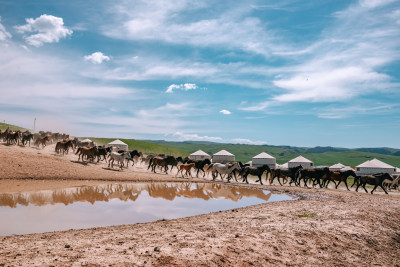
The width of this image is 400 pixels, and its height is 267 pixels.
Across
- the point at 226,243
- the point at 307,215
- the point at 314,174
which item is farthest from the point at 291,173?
the point at 226,243

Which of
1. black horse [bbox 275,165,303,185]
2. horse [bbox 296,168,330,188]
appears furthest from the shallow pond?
horse [bbox 296,168,330,188]

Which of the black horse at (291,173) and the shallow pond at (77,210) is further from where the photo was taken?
the black horse at (291,173)

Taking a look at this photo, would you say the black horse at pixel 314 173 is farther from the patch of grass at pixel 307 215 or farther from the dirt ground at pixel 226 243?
the patch of grass at pixel 307 215

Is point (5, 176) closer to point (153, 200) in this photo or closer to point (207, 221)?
point (153, 200)

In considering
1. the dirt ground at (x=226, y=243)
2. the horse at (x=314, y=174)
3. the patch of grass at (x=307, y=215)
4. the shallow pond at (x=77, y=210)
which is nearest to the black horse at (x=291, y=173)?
the horse at (x=314, y=174)

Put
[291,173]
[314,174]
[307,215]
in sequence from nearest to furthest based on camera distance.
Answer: [307,215] < [314,174] < [291,173]

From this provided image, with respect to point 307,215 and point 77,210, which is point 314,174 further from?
point 77,210

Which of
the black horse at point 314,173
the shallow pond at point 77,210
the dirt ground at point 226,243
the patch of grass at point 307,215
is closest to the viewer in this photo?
the dirt ground at point 226,243

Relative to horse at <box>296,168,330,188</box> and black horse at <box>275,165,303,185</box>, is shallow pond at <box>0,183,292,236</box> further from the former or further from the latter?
horse at <box>296,168,330,188</box>

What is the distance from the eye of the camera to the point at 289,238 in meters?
7.41

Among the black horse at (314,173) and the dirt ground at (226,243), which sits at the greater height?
the black horse at (314,173)

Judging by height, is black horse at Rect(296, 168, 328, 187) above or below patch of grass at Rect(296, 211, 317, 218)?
above

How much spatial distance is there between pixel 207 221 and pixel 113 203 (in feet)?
18.6

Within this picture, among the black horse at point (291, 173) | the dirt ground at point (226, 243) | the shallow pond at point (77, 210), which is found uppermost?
the black horse at point (291, 173)
